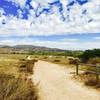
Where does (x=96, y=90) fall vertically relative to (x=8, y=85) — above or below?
below

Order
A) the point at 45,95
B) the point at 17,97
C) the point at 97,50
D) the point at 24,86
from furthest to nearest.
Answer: the point at 97,50 < the point at 45,95 < the point at 24,86 < the point at 17,97

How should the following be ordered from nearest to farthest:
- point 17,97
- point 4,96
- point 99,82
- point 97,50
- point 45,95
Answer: point 4,96
point 17,97
point 45,95
point 99,82
point 97,50

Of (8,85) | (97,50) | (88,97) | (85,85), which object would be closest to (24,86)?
(8,85)

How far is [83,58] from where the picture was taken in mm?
49219

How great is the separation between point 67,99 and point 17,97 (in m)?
3.78

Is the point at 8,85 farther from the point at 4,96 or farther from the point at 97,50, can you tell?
the point at 97,50

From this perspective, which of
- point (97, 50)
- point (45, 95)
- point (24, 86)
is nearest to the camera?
point (24, 86)

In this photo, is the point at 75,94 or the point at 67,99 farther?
the point at 75,94

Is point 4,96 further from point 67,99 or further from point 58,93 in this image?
point 58,93

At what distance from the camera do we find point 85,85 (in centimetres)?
1748

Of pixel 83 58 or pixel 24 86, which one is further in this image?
pixel 83 58

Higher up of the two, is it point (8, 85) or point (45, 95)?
point (8, 85)

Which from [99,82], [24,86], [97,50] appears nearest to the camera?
[24,86]

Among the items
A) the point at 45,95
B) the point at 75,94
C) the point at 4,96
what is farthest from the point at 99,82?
the point at 4,96
